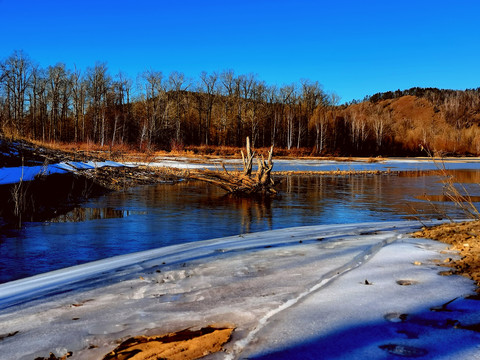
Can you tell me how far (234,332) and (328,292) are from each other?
3.29ft

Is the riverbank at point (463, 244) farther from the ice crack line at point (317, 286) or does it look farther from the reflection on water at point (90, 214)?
the reflection on water at point (90, 214)

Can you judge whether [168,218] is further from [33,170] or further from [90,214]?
[33,170]

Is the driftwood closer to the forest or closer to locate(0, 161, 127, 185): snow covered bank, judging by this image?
locate(0, 161, 127, 185): snow covered bank

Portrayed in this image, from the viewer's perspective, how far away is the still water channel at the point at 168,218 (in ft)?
22.3

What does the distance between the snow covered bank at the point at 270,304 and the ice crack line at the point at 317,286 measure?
1 cm

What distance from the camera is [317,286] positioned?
3.36 meters

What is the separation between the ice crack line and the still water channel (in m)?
1.45

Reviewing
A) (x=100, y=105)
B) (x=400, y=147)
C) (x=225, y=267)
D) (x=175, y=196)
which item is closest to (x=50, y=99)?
(x=100, y=105)

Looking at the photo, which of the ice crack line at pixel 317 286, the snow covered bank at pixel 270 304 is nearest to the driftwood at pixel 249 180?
the ice crack line at pixel 317 286

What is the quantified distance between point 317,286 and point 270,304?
0.59 meters

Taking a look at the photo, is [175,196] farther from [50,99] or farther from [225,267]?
[50,99]

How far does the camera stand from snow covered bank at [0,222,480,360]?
2.24 metres

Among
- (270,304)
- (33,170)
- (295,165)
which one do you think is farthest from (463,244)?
(295,165)

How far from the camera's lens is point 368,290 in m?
3.13
